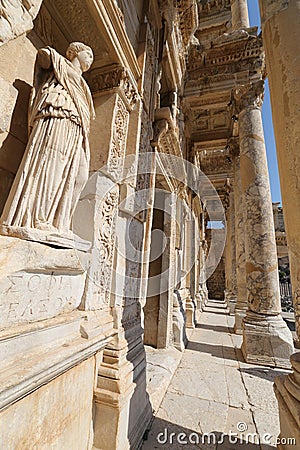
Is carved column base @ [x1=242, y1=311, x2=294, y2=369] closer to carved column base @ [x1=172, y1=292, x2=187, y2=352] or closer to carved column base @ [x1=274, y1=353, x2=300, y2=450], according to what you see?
carved column base @ [x1=172, y1=292, x2=187, y2=352]

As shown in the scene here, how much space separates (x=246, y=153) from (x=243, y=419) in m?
5.26

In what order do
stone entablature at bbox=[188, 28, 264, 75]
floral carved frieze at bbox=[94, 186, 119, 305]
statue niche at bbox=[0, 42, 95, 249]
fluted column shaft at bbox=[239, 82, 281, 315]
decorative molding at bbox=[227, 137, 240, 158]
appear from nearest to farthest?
statue niche at bbox=[0, 42, 95, 249], floral carved frieze at bbox=[94, 186, 119, 305], fluted column shaft at bbox=[239, 82, 281, 315], stone entablature at bbox=[188, 28, 264, 75], decorative molding at bbox=[227, 137, 240, 158]

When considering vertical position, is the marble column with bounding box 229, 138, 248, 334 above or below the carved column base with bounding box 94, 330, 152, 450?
above

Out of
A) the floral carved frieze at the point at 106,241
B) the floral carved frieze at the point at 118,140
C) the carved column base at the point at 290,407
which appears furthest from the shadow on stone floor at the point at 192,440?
the floral carved frieze at the point at 118,140

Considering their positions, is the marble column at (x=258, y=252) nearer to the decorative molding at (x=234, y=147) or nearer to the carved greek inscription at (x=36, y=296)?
the decorative molding at (x=234, y=147)

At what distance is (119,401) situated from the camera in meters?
1.71

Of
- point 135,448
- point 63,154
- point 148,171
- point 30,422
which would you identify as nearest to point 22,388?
point 30,422

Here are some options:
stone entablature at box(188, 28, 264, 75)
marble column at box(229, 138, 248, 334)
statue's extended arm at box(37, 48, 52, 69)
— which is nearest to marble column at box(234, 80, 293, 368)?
stone entablature at box(188, 28, 264, 75)

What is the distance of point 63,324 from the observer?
143 centimetres

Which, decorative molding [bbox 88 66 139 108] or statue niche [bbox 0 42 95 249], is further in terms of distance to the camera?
decorative molding [bbox 88 66 139 108]

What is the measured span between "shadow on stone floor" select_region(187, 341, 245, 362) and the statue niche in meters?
4.05

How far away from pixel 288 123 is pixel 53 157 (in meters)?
1.85

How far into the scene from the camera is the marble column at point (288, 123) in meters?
1.49

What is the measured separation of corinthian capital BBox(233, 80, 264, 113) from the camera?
19.2ft
